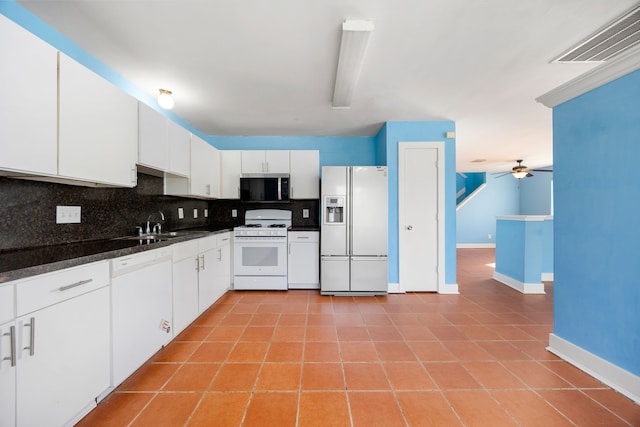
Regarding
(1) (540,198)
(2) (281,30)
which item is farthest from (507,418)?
(1) (540,198)

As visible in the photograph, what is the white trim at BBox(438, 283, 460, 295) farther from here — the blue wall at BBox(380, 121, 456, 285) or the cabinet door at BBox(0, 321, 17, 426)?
the cabinet door at BBox(0, 321, 17, 426)

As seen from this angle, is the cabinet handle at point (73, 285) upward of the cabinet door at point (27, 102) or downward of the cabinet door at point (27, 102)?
downward

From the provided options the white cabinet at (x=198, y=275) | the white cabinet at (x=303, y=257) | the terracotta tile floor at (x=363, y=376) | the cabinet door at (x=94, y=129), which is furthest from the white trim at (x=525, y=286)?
the cabinet door at (x=94, y=129)

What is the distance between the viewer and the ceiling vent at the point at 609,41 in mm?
1813

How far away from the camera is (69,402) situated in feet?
4.30

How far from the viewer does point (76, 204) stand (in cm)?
199

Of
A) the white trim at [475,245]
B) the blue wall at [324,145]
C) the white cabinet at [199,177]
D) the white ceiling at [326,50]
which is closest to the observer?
the white ceiling at [326,50]

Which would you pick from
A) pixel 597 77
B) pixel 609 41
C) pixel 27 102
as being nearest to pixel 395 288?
pixel 597 77

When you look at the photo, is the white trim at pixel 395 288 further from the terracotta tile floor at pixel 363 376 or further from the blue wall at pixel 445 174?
the terracotta tile floor at pixel 363 376

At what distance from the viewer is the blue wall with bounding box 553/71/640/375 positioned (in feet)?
5.42

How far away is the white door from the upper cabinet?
288cm

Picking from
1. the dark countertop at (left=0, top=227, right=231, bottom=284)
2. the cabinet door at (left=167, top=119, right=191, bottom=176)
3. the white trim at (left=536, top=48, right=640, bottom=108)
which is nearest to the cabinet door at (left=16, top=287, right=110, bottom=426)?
the dark countertop at (left=0, top=227, right=231, bottom=284)

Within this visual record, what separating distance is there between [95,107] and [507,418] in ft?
10.7

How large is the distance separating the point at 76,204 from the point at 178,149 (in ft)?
3.69
